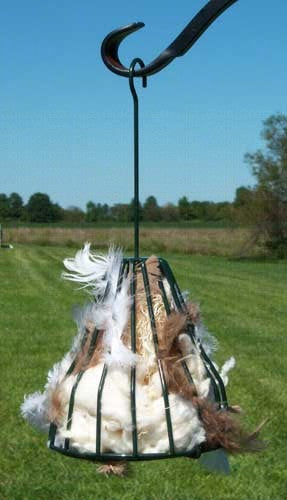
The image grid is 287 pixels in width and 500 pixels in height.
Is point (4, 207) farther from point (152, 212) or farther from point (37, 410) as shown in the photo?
point (37, 410)

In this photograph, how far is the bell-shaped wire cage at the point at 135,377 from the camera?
6.80 feet

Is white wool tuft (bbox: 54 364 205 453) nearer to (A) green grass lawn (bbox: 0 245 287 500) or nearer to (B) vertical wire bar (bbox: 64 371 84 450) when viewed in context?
(B) vertical wire bar (bbox: 64 371 84 450)

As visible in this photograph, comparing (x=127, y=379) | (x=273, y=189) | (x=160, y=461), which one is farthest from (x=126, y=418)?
(x=273, y=189)

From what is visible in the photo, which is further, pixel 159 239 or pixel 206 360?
pixel 159 239

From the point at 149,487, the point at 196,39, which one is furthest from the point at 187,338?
the point at 149,487

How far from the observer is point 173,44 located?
2.18 metres

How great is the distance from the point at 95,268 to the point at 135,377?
1.08 feet

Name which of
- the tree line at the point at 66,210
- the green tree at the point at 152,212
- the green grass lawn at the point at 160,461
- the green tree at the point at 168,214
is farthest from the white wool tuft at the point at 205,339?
the tree line at the point at 66,210

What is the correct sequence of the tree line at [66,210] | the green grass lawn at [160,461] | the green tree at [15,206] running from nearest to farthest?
1. the green grass lawn at [160,461]
2. the tree line at [66,210]
3. the green tree at [15,206]

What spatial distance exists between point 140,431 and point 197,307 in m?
0.41

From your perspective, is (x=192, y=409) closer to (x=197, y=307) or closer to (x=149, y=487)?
(x=197, y=307)

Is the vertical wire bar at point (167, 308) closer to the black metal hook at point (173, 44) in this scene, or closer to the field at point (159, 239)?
the black metal hook at point (173, 44)

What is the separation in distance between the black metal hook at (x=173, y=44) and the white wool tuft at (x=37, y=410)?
2.96ft

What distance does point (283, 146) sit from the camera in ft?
106
